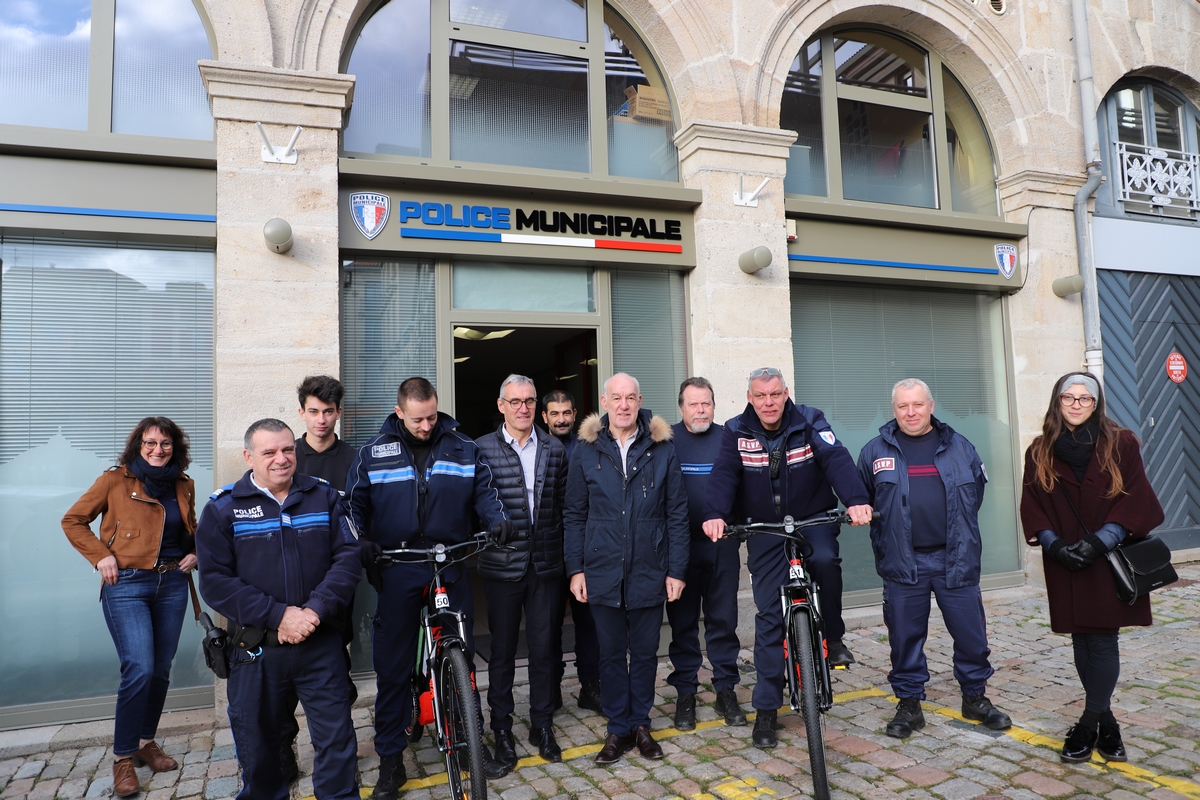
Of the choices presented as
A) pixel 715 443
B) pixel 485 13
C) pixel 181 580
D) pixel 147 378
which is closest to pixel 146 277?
pixel 147 378

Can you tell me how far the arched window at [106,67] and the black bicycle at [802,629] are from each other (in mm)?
4697

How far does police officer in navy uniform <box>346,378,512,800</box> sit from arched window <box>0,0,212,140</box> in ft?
9.92

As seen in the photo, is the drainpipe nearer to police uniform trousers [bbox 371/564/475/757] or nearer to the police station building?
the police station building

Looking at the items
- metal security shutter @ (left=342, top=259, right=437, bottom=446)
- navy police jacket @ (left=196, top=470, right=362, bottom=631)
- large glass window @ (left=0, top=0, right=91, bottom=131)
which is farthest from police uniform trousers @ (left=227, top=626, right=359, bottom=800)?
large glass window @ (left=0, top=0, right=91, bottom=131)

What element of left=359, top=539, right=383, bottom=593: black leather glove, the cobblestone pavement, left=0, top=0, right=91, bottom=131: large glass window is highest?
left=0, top=0, right=91, bottom=131: large glass window

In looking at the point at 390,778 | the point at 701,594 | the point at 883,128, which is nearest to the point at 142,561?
the point at 390,778

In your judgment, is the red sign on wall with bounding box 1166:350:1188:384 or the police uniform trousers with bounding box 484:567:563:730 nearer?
the police uniform trousers with bounding box 484:567:563:730

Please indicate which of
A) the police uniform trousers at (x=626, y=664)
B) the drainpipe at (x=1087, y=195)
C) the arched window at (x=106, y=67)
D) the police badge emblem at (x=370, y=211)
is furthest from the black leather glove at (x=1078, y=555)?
the arched window at (x=106, y=67)

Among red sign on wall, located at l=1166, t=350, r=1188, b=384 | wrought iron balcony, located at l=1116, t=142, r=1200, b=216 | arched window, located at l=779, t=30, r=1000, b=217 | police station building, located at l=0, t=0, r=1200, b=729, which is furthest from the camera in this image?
wrought iron balcony, located at l=1116, t=142, r=1200, b=216

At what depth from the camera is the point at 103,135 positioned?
16.4 feet

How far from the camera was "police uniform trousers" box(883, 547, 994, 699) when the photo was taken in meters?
4.31

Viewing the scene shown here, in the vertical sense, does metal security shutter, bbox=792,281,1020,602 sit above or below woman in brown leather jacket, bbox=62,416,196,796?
above

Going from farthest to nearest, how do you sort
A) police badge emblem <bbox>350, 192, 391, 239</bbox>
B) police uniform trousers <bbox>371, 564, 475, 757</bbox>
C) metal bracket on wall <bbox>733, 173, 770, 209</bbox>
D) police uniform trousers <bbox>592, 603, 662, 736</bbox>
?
Result: 1. metal bracket on wall <bbox>733, 173, 770, 209</bbox>
2. police badge emblem <bbox>350, 192, 391, 239</bbox>
3. police uniform trousers <bbox>592, 603, 662, 736</bbox>
4. police uniform trousers <bbox>371, 564, 475, 757</bbox>

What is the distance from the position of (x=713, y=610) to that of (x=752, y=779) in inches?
44.8
